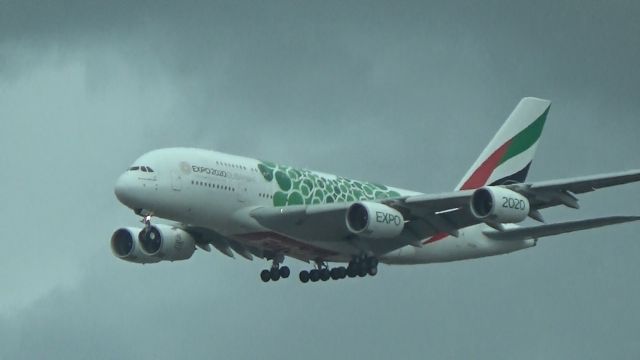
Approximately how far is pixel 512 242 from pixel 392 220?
401 inches

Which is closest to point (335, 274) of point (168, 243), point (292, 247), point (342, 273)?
point (342, 273)

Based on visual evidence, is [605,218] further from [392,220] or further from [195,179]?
[195,179]

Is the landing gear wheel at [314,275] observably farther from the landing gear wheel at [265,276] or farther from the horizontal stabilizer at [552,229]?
the horizontal stabilizer at [552,229]

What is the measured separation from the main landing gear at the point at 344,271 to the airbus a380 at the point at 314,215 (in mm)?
63

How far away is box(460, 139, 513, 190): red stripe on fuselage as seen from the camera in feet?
267

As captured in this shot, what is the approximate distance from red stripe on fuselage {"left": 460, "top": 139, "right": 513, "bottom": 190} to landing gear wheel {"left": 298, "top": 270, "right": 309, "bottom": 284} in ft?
33.4

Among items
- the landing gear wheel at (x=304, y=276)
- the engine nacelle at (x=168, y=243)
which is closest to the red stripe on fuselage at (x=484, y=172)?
the landing gear wheel at (x=304, y=276)

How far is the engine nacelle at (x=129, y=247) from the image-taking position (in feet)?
247

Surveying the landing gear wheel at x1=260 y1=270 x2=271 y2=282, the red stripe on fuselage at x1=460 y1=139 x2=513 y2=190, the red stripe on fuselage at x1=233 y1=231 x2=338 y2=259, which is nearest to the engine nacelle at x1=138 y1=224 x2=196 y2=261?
the landing gear wheel at x1=260 y1=270 x2=271 y2=282

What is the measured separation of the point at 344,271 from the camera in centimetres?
7475

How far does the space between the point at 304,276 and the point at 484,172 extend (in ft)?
37.8

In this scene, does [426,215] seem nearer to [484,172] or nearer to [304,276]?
[304,276]

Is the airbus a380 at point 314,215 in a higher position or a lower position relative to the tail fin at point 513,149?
lower

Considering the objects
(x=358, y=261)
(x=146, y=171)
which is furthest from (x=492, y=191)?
(x=146, y=171)
